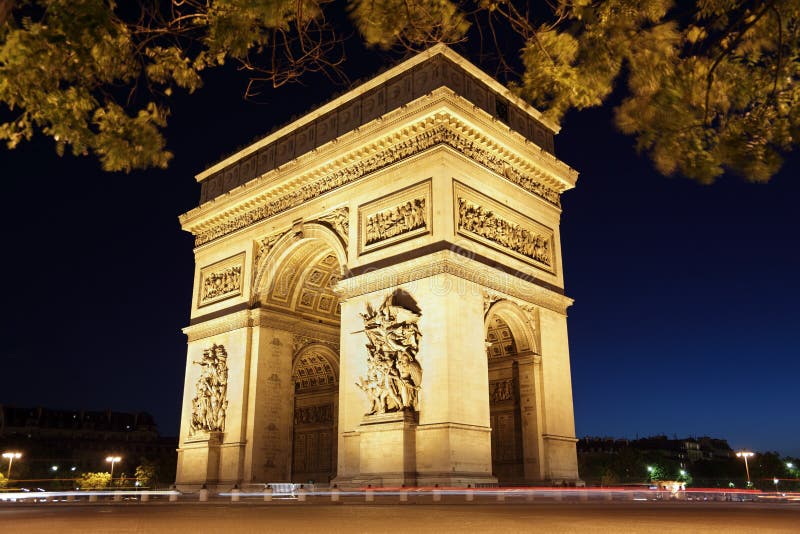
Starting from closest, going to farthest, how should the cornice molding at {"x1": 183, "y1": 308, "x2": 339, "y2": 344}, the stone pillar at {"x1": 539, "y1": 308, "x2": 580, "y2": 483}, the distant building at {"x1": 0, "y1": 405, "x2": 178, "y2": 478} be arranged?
the stone pillar at {"x1": 539, "y1": 308, "x2": 580, "y2": 483} → the cornice molding at {"x1": 183, "y1": 308, "x2": 339, "y2": 344} → the distant building at {"x1": 0, "y1": 405, "x2": 178, "y2": 478}

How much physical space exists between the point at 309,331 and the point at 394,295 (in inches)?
274

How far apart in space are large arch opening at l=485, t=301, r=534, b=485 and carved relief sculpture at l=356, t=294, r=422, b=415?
314cm

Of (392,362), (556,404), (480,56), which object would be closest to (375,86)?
(392,362)

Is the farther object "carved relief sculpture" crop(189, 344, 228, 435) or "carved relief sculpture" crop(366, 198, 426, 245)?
"carved relief sculpture" crop(189, 344, 228, 435)

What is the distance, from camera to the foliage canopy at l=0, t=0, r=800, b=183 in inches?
262

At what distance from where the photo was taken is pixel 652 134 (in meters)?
7.18

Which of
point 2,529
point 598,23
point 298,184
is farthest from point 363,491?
point 598,23

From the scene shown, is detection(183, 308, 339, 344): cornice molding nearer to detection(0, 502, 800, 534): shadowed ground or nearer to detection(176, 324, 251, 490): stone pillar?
detection(176, 324, 251, 490): stone pillar

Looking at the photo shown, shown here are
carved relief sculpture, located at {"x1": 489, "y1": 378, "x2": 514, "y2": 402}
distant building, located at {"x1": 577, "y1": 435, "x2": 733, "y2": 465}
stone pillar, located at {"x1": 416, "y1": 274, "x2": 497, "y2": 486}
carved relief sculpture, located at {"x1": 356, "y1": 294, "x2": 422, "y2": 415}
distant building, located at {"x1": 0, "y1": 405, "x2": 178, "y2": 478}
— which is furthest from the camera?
distant building, located at {"x1": 577, "y1": 435, "x2": 733, "y2": 465}

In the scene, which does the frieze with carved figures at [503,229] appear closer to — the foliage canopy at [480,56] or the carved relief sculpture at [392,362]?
the carved relief sculpture at [392,362]

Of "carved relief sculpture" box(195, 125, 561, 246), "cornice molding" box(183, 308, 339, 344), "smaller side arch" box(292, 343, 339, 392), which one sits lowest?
"smaller side arch" box(292, 343, 339, 392)

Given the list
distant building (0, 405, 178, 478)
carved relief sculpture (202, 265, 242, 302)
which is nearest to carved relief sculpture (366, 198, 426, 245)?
carved relief sculpture (202, 265, 242, 302)

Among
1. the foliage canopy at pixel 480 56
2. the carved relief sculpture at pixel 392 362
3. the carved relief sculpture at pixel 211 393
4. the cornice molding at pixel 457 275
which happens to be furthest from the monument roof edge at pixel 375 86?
the foliage canopy at pixel 480 56

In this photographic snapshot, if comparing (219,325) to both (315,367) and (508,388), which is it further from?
(508,388)
